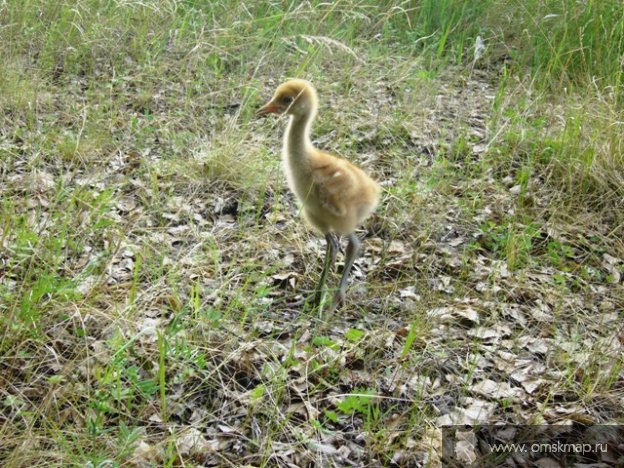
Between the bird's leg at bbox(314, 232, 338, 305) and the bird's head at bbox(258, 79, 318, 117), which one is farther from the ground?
the bird's head at bbox(258, 79, 318, 117)

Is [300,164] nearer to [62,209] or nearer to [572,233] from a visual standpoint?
[62,209]

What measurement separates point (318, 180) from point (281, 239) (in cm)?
70

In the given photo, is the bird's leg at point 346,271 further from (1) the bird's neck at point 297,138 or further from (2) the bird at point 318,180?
(1) the bird's neck at point 297,138

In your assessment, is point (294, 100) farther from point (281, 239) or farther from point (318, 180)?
point (281, 239)

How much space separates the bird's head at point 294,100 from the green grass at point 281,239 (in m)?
0.63

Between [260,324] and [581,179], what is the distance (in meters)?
2.46

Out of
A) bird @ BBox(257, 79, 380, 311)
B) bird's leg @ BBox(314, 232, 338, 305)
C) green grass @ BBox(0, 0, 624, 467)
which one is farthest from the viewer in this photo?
bird's leg @ BBox(314, 232, 338, 305)

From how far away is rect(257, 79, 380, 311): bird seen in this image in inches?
135

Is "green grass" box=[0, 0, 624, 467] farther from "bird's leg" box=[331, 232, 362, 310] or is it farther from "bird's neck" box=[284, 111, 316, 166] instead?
"bird's neck" box=[284, 111, 316, 166]

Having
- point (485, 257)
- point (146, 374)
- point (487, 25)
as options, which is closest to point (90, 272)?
point (146, 374)

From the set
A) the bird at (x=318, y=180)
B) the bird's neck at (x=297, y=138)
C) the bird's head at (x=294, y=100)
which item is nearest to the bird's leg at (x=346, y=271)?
the bird at (x=318, y=180)

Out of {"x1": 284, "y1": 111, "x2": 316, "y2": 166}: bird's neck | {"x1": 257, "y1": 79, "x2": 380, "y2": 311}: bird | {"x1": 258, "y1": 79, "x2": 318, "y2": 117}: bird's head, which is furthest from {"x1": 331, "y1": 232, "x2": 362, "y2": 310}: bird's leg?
{"x1": 258, "y1": 79, "x2": 318, "y2": 117}: bird's head

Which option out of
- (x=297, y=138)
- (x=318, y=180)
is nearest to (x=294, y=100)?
(x=297, y=138)

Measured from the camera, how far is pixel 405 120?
17.3ft
